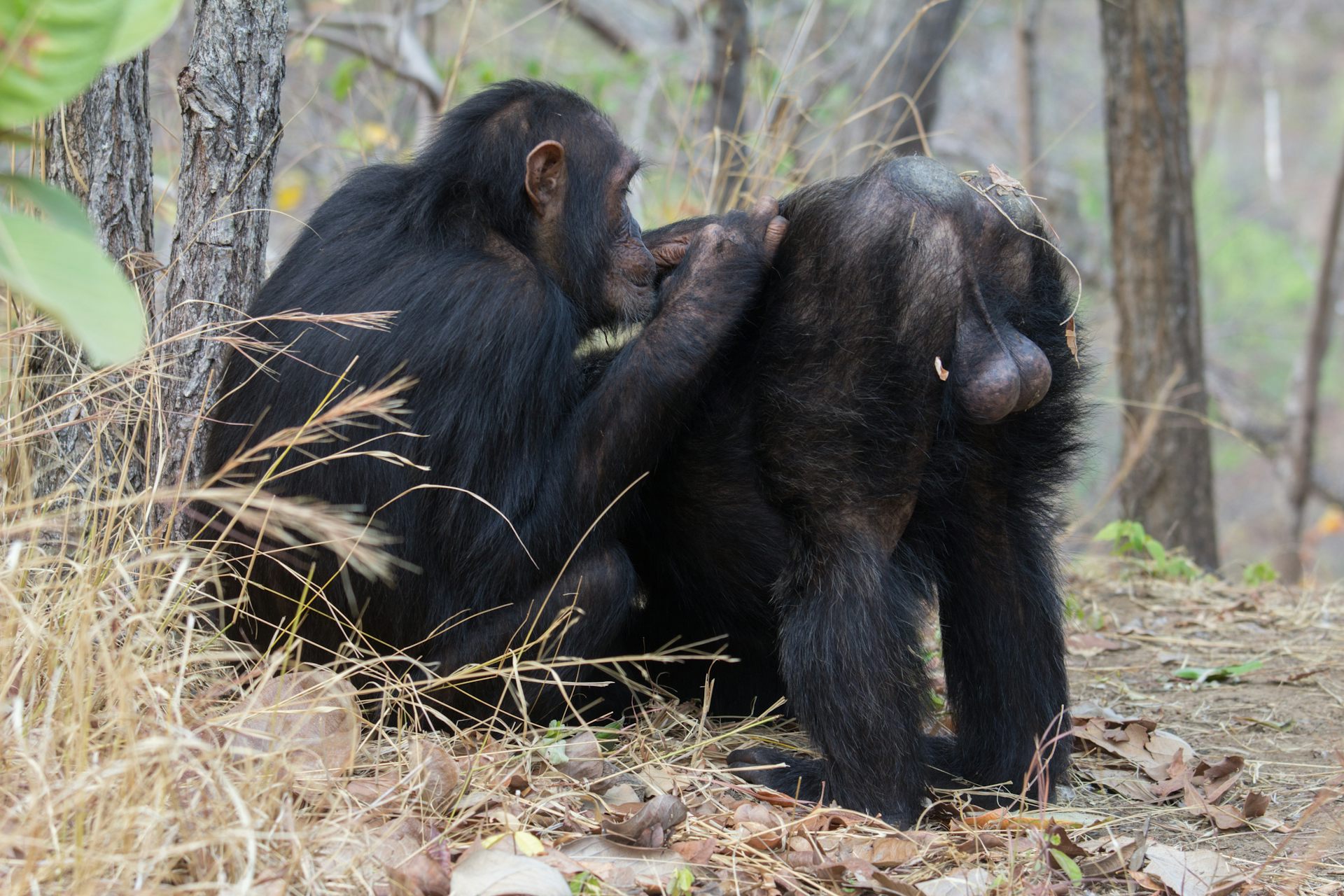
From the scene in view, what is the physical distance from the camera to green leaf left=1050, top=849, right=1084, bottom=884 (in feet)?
7.93

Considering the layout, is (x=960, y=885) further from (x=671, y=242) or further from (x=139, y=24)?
(x=139, y=24)

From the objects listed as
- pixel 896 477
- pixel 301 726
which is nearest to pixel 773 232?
pixel 896 477

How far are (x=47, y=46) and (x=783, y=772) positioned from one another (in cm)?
222

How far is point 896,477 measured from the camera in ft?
9.33

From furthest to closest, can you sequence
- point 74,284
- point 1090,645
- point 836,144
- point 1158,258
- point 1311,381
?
point 1311,381 < point 836,144 < point 1158,258 < point 1090,645 < point 74,284

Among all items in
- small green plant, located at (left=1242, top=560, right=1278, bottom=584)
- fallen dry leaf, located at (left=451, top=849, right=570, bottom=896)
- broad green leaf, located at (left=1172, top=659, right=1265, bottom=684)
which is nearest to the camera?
fallen dry leaf, located at (left=451, top=849, right=570, bottom=896)

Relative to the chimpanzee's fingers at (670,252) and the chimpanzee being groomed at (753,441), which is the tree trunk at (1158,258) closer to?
the chimpanzee being groomed at (753,441)

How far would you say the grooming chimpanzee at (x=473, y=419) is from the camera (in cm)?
291

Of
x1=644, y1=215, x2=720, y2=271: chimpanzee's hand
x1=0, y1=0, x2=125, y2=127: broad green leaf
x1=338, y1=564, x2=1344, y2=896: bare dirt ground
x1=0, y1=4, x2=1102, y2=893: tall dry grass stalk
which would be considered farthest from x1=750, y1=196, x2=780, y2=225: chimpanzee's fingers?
x1=0, y1=0, x2=125, y2=127: broad green leaf

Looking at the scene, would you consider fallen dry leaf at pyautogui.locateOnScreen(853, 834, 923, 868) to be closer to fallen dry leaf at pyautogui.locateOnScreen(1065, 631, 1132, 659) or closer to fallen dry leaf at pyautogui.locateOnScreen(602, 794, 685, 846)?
fallen dry leaf at pyautogui.locateOnScreen(602, 794, 685, 846)

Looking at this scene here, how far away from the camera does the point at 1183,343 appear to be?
6.08 m

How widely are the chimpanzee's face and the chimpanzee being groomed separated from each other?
15 centimetres

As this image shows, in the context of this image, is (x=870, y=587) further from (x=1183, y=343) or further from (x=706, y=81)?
(x=706, y=81)

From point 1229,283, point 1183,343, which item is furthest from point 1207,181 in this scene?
point 1183,343
